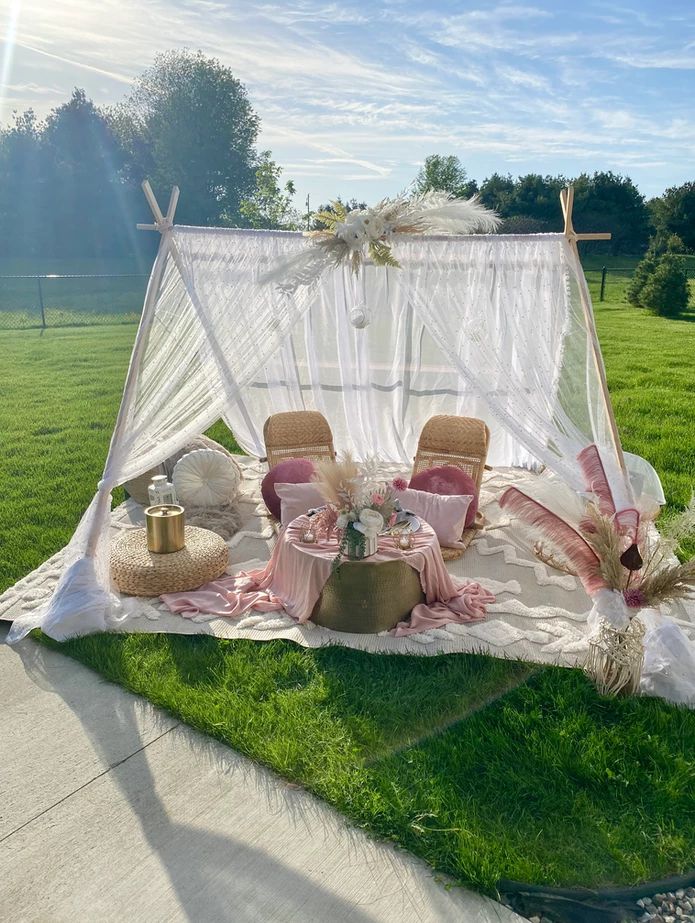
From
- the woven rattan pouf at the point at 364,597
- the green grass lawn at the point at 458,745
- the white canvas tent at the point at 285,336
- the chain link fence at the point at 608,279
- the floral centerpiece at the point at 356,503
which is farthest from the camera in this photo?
the chain link fence at the point at 608,279

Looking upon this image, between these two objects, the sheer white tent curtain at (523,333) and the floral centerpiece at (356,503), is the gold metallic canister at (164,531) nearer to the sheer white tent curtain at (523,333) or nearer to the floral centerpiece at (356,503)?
the floral centerpiece at (356,503)

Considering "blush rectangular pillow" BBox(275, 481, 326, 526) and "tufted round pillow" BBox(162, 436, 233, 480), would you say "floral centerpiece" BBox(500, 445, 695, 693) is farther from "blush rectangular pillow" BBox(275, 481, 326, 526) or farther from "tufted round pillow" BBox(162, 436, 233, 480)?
"tufted round pillow" BBox(162, 436, 233, 480)

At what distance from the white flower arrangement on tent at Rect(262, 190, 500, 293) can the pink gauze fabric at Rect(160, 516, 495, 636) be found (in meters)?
1.71

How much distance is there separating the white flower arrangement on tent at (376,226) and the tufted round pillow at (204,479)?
6.12ft

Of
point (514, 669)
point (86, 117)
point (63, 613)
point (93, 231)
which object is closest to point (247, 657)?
point (63, 613)

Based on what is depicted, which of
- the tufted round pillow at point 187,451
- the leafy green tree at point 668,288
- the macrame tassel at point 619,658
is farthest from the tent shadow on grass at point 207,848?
the leafy green tree at point 668,288

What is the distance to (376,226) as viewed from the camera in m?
5.03

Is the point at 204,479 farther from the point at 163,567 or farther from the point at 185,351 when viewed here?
the point at 163,567

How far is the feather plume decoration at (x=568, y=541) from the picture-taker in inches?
157

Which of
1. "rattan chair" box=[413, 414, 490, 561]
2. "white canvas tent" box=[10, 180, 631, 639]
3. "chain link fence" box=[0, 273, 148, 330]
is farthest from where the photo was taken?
"chain link fence" box=[0, 273, 148, 330]

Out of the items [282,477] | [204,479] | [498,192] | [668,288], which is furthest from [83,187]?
[282,477]

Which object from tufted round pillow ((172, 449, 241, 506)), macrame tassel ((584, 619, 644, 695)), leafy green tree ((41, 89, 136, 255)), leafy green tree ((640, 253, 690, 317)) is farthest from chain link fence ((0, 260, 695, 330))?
macrame tassel ((584, 619, 644, 695))

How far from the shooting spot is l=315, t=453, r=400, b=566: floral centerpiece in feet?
14.2

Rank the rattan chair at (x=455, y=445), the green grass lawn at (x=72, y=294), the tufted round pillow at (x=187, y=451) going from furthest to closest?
the green grass lawn at (x=72, y=294), the tufted round pillow at (x=187, y=451), the rattan chair at (x=455, y=445)
